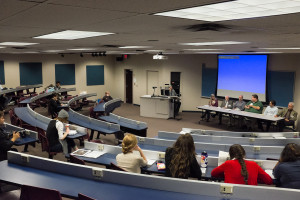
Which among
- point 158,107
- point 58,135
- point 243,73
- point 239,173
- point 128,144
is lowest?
point 158,107

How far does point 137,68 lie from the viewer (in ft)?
51.0

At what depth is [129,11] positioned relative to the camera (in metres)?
1.92

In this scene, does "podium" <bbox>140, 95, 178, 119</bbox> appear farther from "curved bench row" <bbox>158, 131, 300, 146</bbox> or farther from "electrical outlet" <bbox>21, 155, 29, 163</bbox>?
"electrical outlet" <bbox>21, 155, 29, 163</bbox>

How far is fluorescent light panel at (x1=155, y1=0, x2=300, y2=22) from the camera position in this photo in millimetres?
1817

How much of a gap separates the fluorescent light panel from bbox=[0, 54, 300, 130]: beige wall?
923 centimetres

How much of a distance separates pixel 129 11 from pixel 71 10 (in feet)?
1.28

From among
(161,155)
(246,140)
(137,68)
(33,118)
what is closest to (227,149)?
(246,140)

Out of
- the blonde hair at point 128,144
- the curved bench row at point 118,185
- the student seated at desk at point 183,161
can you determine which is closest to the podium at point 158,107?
the blonde hair at point 128,144

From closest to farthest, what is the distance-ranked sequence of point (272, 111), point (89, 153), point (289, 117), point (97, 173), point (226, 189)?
point (226, 189)
point (97, 173)
point (89, 153)
point (289, 117)
point (272, 111)

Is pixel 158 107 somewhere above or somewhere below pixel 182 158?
below

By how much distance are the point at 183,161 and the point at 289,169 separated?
1.26m

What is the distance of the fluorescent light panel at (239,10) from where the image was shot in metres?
1.82

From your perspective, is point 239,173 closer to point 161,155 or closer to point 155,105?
point 161,155

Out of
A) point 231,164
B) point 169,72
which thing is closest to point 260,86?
point 169,72
